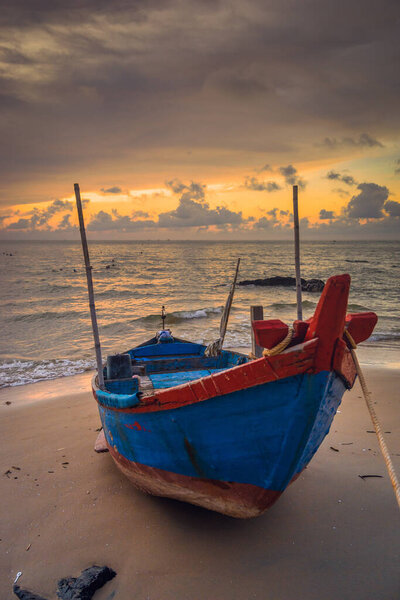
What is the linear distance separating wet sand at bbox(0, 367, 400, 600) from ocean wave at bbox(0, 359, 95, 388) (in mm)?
5814

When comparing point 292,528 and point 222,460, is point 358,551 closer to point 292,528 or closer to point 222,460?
point 292,528

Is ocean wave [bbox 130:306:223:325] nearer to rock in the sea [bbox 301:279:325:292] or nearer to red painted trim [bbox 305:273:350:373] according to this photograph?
rock in the sea [bbox 301:279:325:292]

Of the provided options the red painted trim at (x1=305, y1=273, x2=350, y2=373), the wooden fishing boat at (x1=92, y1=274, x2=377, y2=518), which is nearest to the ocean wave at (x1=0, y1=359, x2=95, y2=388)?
the wooden fishing boat at (x1=92, y1=274, x2=377, y2=518)

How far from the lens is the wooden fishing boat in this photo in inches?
124

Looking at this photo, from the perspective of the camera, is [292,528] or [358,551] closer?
[358,551]

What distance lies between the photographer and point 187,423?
387 centimetres

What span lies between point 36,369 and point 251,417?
11652mm

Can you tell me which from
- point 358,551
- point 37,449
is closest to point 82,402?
point 37,449

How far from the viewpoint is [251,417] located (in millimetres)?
3512

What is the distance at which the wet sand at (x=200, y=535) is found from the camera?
3.78 m

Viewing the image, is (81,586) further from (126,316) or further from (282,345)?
(126,316)

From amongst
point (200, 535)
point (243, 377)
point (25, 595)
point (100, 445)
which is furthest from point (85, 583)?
point (100, 445)

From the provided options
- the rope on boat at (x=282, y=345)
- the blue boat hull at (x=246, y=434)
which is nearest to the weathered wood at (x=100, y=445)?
the blue boat hull at (x=246, y=434)

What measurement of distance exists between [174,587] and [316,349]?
2.86 meters
